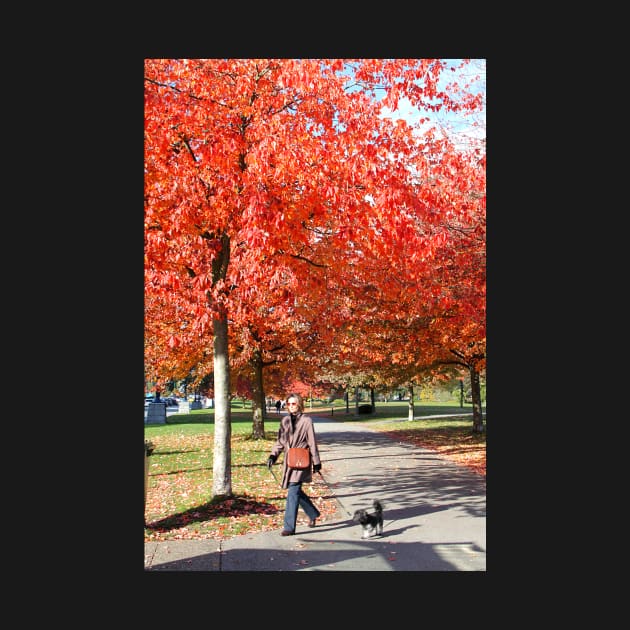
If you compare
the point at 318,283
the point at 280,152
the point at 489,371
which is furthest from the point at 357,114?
the point at 489,371

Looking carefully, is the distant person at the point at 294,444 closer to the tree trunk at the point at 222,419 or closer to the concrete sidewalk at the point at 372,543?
the concrete sidewalk at the point at 372,543

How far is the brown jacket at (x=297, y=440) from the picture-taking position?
7.38m

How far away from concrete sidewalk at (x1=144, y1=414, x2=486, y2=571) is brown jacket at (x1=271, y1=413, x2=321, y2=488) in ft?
2.26

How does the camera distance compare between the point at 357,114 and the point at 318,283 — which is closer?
the point at 357,114

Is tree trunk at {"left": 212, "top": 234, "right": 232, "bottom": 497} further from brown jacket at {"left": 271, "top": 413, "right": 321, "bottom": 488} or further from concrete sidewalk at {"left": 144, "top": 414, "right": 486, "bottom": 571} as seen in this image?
brown jacket at {"left": 271, "top": 413, "right": 321, "bottom": 488}

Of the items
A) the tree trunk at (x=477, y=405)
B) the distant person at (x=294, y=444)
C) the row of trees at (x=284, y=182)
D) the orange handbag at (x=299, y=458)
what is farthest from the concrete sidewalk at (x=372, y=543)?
the tree trunk at (x=477, y=405)

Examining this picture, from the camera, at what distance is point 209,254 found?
8.78 meters

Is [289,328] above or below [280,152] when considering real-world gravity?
below

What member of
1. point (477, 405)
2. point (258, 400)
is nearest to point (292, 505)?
point (258, 400)

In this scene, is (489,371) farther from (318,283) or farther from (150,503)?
(150,503)

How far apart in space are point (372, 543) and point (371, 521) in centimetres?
24

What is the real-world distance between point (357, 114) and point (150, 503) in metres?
5.91

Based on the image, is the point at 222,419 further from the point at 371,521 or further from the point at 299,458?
the point at 371,521

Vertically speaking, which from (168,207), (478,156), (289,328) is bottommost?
(289,328)
